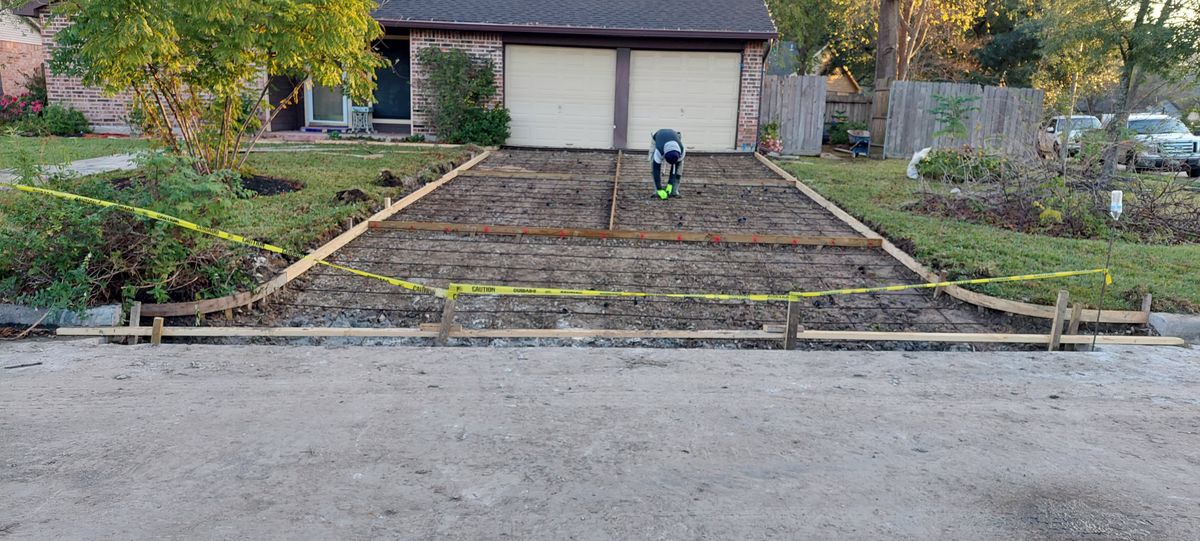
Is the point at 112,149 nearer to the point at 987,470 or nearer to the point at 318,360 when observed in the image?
the point at 318,360

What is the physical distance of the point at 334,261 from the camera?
25.8 ft

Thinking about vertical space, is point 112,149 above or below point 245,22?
below

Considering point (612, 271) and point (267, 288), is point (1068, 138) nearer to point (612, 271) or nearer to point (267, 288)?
point (612, 271)

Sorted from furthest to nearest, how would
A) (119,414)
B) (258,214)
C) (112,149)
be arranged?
1. (112,149)
2. (258,214)
3. (119,414)

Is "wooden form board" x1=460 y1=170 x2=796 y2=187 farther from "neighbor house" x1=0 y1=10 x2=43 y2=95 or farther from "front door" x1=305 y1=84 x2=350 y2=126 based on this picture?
"neighbor house" x1=0 y1=10 x2=43 y2=95

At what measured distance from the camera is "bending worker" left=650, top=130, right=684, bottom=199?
35.9 ft

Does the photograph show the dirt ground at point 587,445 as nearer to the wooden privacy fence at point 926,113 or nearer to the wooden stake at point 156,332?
the wooden stake at point 156,332

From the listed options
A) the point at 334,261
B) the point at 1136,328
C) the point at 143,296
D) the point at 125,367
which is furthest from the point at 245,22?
the point at 1136,328

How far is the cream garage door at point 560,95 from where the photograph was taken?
61.9 feet

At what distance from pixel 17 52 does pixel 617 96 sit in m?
16.1

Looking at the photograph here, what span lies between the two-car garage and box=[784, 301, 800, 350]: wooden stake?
1361 cm

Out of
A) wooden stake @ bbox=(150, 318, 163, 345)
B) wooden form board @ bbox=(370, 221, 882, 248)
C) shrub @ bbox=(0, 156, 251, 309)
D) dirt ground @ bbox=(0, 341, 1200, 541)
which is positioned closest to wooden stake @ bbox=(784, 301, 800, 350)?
dirt ground @ bbox=(0, 341, 1200, 541)

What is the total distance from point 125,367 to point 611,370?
3088 millimetres

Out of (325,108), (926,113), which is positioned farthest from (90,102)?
(926,113)
